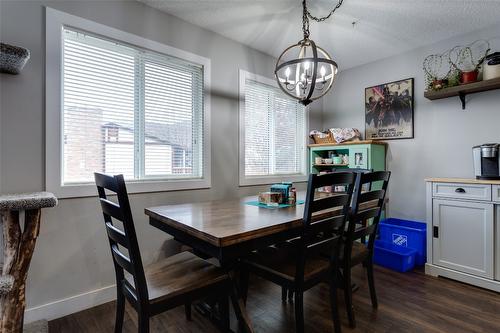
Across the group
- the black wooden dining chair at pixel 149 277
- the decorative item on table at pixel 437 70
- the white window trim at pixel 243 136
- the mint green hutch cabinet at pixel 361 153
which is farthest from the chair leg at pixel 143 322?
the decorative item on table at pixel 437 70

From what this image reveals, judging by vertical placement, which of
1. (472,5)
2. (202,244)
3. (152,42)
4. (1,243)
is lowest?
(1,243)

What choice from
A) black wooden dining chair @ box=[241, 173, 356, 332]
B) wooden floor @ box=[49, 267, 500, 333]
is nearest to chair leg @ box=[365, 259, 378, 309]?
wooden floor @ box=[49, 267, 500, 333]

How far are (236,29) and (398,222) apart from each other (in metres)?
2.99

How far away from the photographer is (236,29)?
2.70 m

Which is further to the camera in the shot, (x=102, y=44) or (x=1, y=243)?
(x=102, y=44)

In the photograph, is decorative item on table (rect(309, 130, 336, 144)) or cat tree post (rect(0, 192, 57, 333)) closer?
cat tree post (rect(0, 192, 57, 333))

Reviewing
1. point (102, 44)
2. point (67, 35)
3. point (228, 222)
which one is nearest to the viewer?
point (228, 222)

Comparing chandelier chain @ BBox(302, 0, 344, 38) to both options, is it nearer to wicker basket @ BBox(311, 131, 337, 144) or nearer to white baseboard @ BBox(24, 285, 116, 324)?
wicker basket @ BBox(311, 131, 337, 144)

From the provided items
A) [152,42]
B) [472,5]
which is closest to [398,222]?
[472,5]

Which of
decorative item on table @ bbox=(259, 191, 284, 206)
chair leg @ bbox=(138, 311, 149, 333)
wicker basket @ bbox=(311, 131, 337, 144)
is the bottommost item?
chair leg @ bbox=(138, 311, 149, 333)

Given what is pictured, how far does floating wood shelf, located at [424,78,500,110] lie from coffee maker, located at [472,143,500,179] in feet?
1.85

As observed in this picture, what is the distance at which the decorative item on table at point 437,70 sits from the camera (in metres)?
2.75

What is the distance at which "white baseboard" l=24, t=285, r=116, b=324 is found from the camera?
1.76m

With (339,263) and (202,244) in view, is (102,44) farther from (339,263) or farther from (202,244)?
(339,263)
